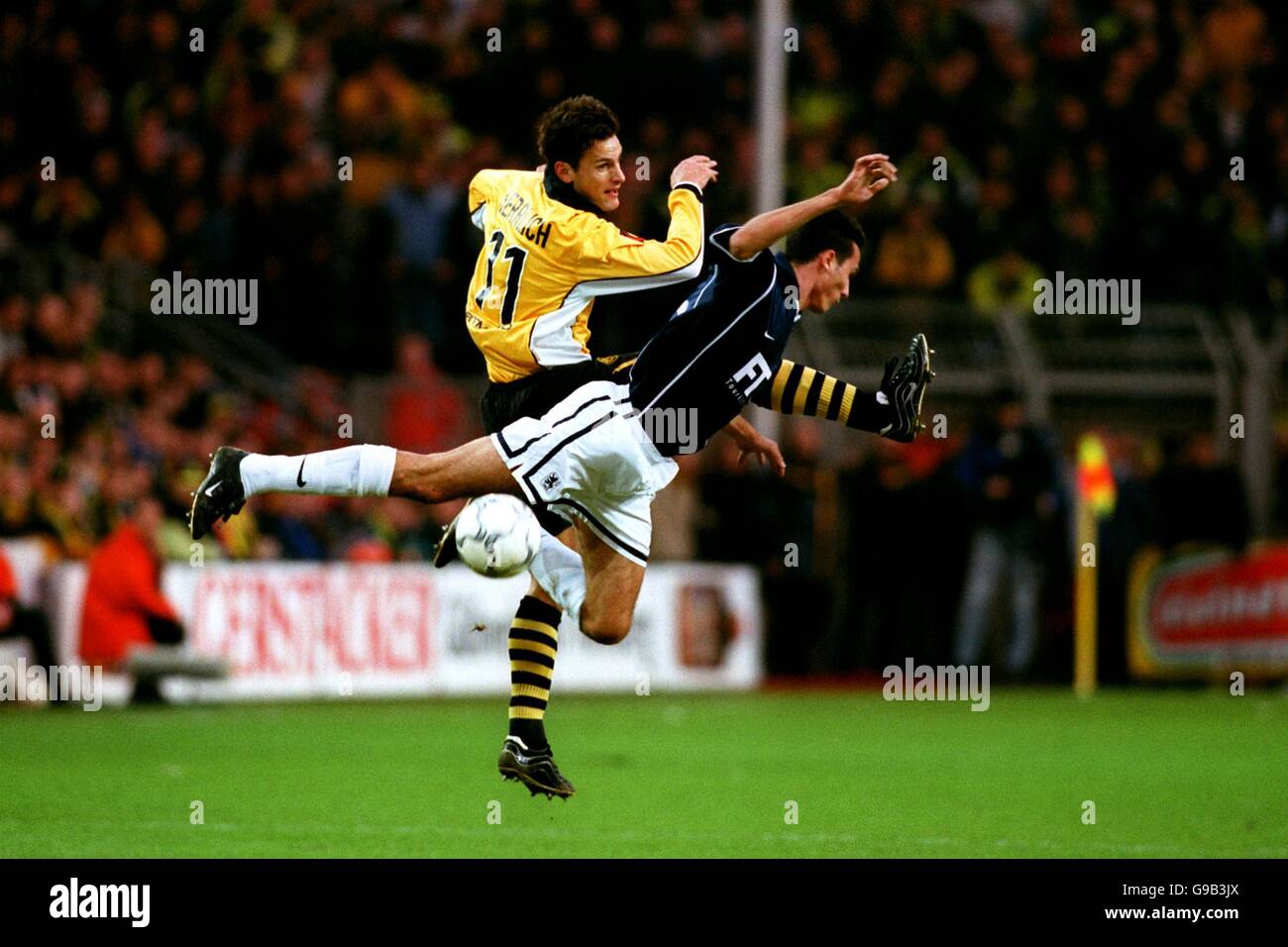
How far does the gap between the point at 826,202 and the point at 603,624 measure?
74.1 inches

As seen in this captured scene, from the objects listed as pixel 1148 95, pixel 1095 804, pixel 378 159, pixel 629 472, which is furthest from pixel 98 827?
pixel 1148 95

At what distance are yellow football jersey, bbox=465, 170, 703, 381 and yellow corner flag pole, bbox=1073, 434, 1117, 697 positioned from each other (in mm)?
9594

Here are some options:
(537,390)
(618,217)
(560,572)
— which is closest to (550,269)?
(537,390)

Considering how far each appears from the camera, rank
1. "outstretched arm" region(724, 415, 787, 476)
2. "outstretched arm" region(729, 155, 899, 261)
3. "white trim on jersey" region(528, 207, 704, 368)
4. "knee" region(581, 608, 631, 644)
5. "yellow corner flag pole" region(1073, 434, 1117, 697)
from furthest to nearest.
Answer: "yellow corner flag pole" region(1073, 434, 1117, 697), "outstretched arm" region(724, 415, 787, 476), "knee" region(581, 608, 631, 644), "white trim on jersey" region(528, 207, 704, 368), "outstretched arm" region(729, 155, 899, 261)

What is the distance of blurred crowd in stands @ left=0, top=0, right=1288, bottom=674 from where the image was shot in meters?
17.8

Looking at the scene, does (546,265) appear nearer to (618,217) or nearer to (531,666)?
(531,666)

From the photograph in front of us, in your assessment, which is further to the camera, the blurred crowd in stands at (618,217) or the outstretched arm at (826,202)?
the blurred crowd in stands at (618,217)

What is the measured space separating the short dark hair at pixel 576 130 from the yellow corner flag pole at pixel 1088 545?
10006 millimetres

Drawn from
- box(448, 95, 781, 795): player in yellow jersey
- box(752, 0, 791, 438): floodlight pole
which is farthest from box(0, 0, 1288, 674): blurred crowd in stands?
box(448, 95, 781, 795): player in yellow jersey

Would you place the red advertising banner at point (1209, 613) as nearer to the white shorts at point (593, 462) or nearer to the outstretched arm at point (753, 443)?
the outstretched arm at point (753, 443)

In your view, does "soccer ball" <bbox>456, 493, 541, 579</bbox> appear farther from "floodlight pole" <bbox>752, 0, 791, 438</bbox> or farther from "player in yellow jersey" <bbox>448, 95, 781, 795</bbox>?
"floodlight pole" <bbox>752, 0, 791, 438</bbox>

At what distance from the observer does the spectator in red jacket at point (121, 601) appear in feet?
49.8

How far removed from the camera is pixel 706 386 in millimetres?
8875

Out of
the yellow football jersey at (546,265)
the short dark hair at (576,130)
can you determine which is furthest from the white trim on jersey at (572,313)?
the short dark hair at (576,130)
